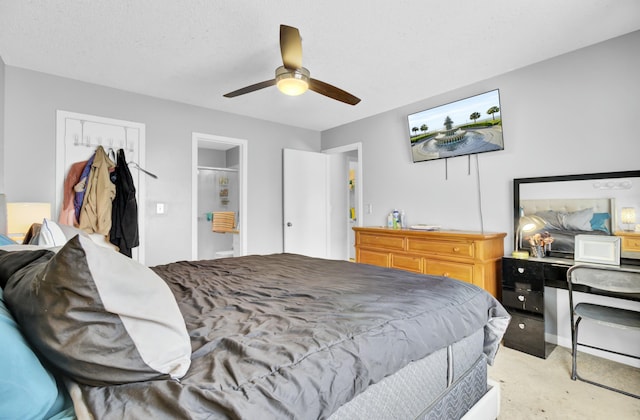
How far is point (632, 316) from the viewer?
198cm

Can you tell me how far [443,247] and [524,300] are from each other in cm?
76

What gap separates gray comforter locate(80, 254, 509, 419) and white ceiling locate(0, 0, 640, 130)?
1.71 meters

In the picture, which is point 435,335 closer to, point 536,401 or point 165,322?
point 165,322

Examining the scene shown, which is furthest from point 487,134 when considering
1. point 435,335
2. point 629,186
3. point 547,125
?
point 435,335

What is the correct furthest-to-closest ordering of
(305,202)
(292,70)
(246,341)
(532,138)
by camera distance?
(305,202) < (532,138) < (292,70) < (246,341)

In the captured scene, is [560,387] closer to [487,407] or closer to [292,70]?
[487,407]

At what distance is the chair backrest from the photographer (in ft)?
6.15

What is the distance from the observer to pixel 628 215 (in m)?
2.32

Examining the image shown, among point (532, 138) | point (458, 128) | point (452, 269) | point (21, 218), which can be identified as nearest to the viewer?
point (21, 218)

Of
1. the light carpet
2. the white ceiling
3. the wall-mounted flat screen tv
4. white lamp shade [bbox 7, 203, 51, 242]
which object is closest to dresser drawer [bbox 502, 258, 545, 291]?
the light carpet

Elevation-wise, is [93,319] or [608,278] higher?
[93,319]

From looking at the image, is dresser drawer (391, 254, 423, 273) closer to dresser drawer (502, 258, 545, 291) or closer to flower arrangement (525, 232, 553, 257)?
dresser drawer (502, 258, 545, 291)

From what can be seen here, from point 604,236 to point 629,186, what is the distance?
1.32ft

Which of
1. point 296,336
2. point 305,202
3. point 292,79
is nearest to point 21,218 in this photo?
point 292,79
